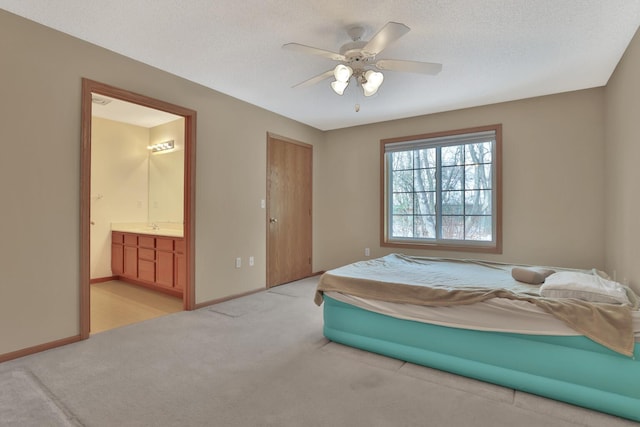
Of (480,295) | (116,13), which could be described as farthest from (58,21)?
(480,295)

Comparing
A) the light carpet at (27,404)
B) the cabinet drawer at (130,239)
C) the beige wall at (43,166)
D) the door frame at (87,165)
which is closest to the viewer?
the light carpet at (27,404)

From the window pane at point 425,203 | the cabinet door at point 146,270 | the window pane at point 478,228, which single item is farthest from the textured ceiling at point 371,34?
the cabinet door at point 146,270

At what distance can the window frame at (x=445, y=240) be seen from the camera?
3.99m

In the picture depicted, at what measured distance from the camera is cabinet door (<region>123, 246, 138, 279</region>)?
4633mm

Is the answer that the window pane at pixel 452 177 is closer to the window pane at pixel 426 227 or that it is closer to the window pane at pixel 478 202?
the window pane at pixel 478 202

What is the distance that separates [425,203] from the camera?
4570 millimetres

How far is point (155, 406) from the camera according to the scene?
1.80 m

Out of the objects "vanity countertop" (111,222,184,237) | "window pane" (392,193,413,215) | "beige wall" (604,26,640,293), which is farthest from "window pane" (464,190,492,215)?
"vanity countertop" (111,222,184,237)

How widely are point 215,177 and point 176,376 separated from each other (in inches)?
87.5

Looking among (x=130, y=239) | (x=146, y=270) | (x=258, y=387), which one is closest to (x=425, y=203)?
(x=258, y=387)

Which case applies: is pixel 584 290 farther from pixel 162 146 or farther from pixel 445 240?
pixel 162 146

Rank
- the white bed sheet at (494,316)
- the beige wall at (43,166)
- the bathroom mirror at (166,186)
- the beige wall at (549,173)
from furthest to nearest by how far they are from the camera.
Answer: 1. the bathroom mirror at (166,186)
2. the beige wall at (549,173)
3. the beige wall at (43,166)
4. the white bed sheet at (494,316)

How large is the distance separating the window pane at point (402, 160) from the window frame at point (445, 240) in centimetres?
12

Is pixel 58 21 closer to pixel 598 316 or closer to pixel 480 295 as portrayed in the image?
pixel 480 295
